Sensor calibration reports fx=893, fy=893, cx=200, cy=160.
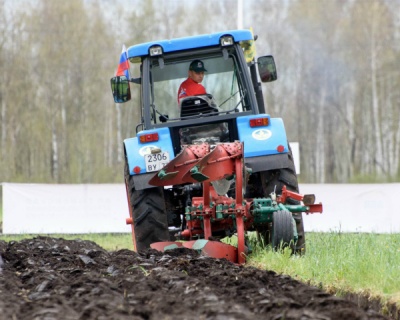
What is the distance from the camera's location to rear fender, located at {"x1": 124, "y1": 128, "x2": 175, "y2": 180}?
360 inches

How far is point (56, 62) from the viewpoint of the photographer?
39844mm

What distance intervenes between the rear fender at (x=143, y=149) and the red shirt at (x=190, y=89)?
0.72m

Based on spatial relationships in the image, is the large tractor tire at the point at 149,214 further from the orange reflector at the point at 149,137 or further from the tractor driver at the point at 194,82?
the tractor driver at the point at 194,82

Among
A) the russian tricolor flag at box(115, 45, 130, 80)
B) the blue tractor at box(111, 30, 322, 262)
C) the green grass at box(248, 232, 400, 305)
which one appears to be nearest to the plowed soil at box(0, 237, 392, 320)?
the green grass at box(248, 232, 400, 305)

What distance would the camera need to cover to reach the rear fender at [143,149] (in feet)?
30.0

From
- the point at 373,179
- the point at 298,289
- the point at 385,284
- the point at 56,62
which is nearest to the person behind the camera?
the point at 298,289

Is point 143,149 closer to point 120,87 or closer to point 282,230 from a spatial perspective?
point 120,87

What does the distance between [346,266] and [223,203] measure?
183 cm

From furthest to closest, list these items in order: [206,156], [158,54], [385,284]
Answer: [158,54], [206,156], [385,284]

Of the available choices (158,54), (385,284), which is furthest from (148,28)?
(385,284)

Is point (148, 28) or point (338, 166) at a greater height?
point (148, 28)

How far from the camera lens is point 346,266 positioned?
7.14 metres

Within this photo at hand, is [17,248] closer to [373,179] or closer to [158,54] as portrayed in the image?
[158,54]

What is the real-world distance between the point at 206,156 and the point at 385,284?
7.70 ft
